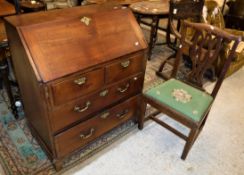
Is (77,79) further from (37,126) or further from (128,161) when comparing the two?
(128,161)

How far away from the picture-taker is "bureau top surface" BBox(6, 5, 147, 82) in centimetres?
114

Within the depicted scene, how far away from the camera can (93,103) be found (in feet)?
4.85

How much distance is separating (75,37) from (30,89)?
433 millimetres

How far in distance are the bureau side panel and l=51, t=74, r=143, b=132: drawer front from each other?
0.27 ft

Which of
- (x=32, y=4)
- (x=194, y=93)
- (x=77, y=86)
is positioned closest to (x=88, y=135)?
(x=77, y=86)

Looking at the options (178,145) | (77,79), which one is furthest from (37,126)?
(178,145)

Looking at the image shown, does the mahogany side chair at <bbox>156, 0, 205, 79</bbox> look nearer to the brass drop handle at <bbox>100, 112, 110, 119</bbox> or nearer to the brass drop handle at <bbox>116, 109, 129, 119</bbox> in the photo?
the brass drop handle at <bbox>116, 109, 129, 119</bbox>

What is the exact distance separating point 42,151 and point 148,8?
2.20 m

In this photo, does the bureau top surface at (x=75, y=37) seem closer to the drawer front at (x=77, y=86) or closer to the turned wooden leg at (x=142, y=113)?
the drawer front at (x=77, y=86)

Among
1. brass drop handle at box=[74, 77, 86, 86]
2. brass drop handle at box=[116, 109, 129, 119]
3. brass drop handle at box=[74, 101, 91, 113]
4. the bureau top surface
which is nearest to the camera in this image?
the bureau top surface

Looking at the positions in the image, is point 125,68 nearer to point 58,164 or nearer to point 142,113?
point 142,113

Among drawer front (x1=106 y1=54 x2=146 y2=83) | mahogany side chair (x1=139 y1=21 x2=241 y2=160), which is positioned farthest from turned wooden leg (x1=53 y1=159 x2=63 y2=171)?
mahogany side chair (x1=139 y1=21 x2=241 y2=160)

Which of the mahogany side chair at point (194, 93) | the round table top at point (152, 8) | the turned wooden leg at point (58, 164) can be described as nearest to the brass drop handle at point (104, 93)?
the mahogany side chair at point (194, 93)

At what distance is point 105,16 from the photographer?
4.72 feet
